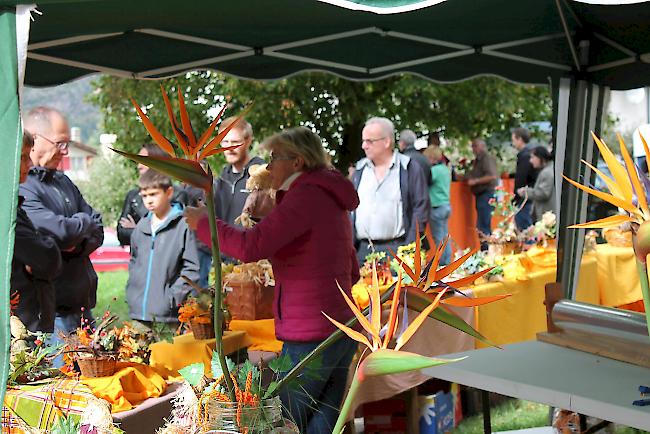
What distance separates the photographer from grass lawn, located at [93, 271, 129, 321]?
10.9 m

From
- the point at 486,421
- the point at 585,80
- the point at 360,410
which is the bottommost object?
the point at 360,410

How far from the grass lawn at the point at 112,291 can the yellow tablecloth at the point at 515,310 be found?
19.6 ft

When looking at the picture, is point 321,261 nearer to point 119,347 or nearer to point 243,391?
point 119,347

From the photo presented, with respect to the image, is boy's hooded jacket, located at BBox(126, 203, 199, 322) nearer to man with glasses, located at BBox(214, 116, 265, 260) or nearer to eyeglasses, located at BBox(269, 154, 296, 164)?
man with glasses, located at BBox(214, 116, 265, 260)

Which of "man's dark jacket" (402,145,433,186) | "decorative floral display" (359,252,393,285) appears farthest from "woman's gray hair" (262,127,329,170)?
"man's dark jacket" (402,145,433,186)

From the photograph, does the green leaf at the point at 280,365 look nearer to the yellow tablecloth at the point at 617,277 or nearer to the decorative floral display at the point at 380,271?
the decorative floral display at the point at 380,271

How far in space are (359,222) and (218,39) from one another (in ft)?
5.90

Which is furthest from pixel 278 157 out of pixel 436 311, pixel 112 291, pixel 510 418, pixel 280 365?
pixel 112 291

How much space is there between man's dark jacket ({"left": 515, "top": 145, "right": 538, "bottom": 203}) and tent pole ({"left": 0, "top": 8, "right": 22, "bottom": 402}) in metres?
7.93

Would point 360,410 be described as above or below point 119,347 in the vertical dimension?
below

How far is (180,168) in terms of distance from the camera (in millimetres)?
1357

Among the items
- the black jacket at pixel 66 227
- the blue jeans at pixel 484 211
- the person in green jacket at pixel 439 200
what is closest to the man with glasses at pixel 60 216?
the black jacket at pixel 66 227

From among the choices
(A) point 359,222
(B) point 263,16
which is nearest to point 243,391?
(B) point 263,16

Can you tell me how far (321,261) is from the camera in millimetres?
3104
